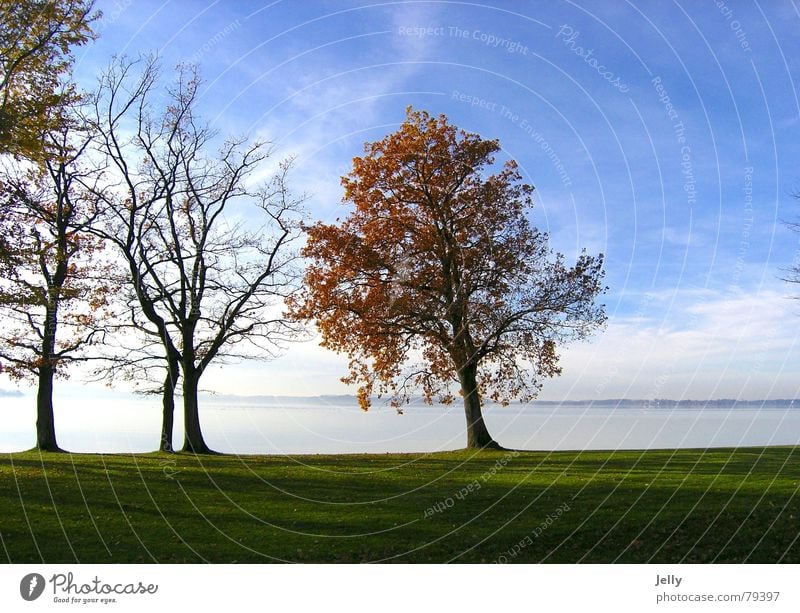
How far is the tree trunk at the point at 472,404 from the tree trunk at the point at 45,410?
16.7m

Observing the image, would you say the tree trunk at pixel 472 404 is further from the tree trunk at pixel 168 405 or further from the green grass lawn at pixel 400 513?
the tree trunk at pixel 168 405

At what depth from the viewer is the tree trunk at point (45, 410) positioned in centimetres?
2716

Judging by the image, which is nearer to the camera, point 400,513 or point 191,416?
point 400,513

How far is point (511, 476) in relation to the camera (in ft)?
65.0
